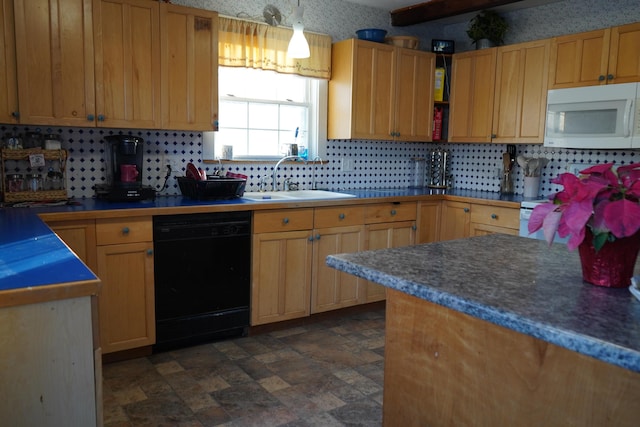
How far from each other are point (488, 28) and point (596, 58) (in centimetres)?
99

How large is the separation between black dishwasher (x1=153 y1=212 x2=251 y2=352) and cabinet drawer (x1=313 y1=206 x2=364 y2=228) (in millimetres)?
539

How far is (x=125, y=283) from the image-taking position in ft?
9.46

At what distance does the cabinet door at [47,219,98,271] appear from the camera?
2.67 metres

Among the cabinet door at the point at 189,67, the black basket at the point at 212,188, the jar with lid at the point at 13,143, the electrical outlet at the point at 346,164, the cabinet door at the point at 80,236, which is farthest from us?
the electrical outlet at the point at 346,164

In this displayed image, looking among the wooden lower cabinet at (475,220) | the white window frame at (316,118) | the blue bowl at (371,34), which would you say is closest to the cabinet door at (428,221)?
the wooden lower cabinet at (475,220)

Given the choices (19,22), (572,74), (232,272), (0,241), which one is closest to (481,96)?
(572,74)

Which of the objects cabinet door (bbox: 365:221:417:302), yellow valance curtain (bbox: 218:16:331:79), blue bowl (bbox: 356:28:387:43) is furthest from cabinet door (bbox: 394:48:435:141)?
cabinet door (bbox: 365:221:417:302)

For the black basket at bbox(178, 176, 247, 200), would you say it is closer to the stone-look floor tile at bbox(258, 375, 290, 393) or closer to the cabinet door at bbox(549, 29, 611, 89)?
the stone-look floor tile at bbox(258, 375, 290, 393)

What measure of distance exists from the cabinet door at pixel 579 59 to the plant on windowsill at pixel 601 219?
2699mm

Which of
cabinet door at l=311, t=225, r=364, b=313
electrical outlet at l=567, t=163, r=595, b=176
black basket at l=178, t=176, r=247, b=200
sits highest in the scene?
electrical outlet at l=567, t=163, r=595, b=176

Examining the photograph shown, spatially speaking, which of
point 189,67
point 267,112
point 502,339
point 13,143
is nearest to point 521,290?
point 502,339

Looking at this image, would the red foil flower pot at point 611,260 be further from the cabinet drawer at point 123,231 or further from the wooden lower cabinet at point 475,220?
the wooden lower cabinet at point 475,220

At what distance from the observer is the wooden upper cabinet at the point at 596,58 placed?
341cm

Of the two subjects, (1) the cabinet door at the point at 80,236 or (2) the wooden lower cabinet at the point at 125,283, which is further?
(2) the wooden lower cabinet at the point at 125,283
